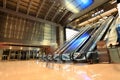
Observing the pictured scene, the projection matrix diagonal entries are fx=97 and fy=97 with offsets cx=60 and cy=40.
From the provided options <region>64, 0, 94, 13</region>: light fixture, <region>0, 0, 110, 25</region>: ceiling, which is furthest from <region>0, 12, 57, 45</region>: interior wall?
<region>64, 0, 94, 13</region>: light fixture

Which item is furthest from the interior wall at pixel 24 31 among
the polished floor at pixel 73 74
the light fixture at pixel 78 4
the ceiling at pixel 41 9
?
the polished floor at pixel 73 74

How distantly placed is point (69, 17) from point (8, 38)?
26.9 feet

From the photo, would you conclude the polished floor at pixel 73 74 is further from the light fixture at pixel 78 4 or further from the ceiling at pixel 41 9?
the ceiling at pixel 41 9

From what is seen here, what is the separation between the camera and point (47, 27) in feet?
46.3

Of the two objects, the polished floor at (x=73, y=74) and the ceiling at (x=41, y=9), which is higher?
the ceiling at (x=41, y=9)

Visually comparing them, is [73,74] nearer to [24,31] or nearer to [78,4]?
[78,4]

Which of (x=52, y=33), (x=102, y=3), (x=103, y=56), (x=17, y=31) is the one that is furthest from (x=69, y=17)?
(x=103, y=56)

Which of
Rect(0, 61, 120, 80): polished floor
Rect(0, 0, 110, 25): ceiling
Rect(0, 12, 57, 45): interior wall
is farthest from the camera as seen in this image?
Rect(0, 0, 110, 25): ceiling

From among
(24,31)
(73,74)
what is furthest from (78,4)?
(73,74)

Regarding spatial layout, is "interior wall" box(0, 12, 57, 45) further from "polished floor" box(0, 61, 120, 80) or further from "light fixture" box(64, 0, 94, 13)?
"polished floor" box(0, 61, 120, 80)

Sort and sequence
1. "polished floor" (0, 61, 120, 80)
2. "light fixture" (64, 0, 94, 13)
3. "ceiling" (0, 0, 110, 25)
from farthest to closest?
"ceiling" (0, 0, 110, 25), "light fixture" (64, 0, 94, 13), "polished floor" (0, 61, 120, 80)

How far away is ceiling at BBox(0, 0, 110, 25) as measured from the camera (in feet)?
35.8

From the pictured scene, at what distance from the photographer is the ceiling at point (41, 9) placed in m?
10.9

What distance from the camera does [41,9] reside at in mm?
12852
